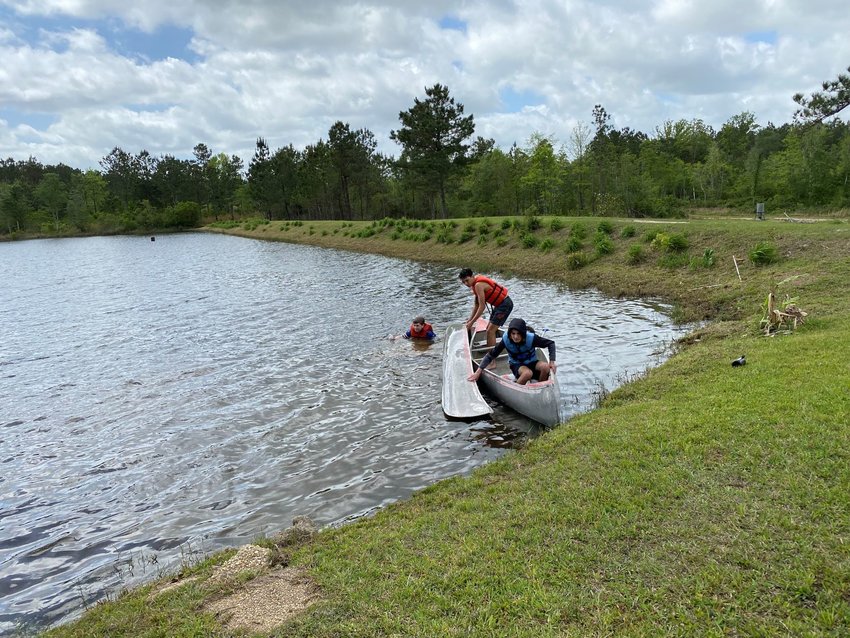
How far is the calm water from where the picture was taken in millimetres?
6891

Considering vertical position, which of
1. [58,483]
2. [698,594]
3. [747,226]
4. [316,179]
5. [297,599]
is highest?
[316,179]

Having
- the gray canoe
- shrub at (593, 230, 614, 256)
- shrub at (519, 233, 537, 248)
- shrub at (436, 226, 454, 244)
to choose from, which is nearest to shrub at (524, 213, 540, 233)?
shrub at (519, 233, 537, 248)

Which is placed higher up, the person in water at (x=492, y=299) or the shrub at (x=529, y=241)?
the shrub at (x=529, y=241)

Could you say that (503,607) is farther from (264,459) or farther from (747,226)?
(747,226)

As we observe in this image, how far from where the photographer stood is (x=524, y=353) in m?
9.99

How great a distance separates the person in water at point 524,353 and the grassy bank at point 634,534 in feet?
4.53

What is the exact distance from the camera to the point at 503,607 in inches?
168

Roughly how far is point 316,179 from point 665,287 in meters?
66.8

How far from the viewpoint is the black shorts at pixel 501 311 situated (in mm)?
13023

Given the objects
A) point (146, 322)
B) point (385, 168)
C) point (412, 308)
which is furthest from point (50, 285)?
point (385, 168)

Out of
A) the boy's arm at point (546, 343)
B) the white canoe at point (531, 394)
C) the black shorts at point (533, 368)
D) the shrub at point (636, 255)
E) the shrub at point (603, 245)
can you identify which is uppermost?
the shrub at point (603, 245)

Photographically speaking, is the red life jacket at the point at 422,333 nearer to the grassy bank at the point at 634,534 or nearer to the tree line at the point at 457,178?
the grassy bank at the point at 634,534

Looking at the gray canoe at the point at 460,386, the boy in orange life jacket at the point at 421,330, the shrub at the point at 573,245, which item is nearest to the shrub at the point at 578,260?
the shrub at the point at 573,245

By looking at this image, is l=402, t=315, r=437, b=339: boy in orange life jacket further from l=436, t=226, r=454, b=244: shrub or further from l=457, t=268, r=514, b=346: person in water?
l=436, t=226, r=454, b=244: shrub
